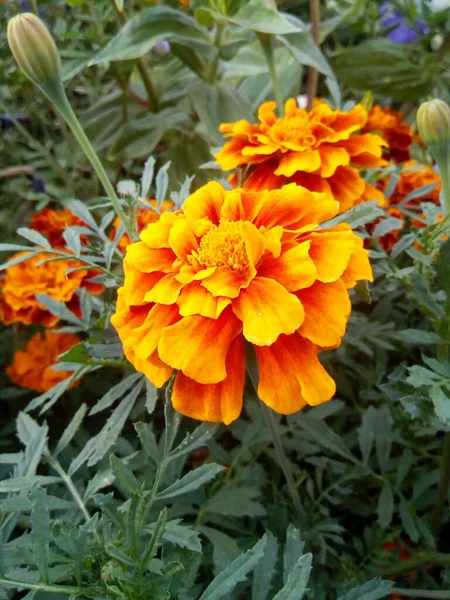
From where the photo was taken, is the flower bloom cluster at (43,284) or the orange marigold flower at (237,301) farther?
the flower bloom cluster at (43,284)

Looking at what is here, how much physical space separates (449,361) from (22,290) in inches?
15.6

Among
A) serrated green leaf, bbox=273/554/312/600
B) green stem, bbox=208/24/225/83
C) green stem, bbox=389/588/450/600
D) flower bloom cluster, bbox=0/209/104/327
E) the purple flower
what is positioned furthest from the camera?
the purple flower

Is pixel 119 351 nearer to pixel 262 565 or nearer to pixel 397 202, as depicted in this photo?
pixel 262 565

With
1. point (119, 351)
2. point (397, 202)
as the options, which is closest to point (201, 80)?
point (397, 202)

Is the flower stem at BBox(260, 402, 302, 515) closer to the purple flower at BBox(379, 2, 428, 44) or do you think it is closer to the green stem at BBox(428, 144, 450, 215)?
the green stem at BBox(428, 144, 450, 215)

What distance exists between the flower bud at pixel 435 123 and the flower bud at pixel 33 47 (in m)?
0.25

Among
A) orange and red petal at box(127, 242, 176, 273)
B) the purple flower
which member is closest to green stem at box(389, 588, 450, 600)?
orange and red petal at box(127, 242, 176, 273)

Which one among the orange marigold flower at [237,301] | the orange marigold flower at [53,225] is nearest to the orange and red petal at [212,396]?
the orange marigold flower at [237,301]

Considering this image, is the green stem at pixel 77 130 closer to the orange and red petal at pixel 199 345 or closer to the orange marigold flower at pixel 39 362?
the orange and red petal at pixel 199 345

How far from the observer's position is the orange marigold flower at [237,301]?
293 mm

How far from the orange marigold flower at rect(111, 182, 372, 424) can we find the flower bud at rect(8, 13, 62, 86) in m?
0.15

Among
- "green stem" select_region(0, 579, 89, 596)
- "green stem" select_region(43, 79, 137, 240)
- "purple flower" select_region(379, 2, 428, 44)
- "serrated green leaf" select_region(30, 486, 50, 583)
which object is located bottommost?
"purple flower" select_region(379, 2, 428, 44)

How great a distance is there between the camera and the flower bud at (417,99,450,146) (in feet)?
1.30

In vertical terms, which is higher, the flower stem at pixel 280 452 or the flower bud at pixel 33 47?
the flower bud at pixel 33 47
